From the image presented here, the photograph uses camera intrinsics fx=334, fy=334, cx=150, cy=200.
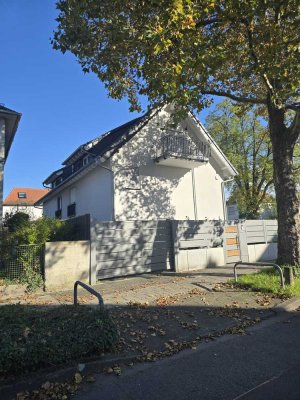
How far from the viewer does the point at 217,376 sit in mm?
4336

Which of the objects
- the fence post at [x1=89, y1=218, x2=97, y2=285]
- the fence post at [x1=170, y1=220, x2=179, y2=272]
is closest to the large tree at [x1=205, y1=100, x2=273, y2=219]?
the fence post at [x1=170, y1=220, x2=179, y2=272]

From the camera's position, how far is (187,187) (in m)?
18.8

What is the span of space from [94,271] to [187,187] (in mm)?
9733

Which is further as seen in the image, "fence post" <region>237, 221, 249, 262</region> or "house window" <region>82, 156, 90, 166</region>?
"house window" <region>82, 156, 90, 166</region>

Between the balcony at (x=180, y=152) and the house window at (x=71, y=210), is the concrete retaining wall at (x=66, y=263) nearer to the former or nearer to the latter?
the balcony at (x=180, y=152)

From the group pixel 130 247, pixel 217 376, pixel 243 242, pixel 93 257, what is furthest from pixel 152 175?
pixel 217 376

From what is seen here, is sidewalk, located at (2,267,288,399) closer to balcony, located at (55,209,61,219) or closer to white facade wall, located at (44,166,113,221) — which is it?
white facade wall, located at (44,166,113,221)

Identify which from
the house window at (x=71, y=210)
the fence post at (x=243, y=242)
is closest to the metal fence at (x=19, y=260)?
the fence post at (x=243, y=242)

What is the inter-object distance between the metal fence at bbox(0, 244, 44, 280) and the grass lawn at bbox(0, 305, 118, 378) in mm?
3653

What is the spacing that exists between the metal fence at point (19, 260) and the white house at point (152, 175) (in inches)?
252

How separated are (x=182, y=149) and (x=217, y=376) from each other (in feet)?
47.0

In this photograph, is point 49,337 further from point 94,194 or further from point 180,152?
point 180,152

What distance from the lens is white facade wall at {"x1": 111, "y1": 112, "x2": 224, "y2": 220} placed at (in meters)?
16.2

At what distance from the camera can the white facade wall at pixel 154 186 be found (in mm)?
16172
